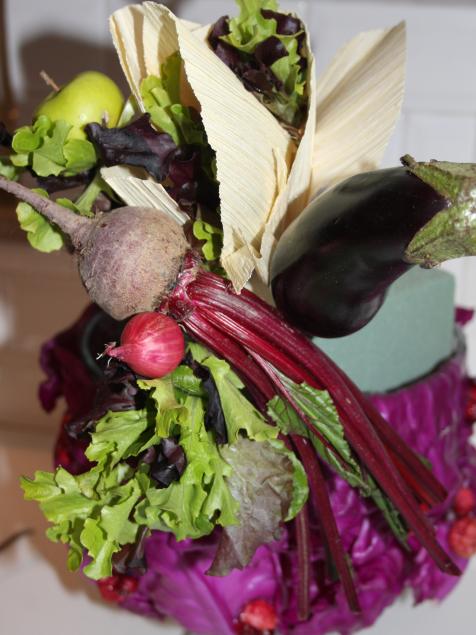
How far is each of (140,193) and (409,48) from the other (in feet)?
1.63

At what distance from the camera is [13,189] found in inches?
20.4

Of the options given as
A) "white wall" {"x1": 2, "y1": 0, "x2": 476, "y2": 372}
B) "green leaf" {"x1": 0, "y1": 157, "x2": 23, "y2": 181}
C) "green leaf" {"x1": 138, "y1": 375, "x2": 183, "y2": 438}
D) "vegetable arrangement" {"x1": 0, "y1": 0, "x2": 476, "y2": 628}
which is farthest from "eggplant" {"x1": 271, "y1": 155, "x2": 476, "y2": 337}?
"white wall" {"x1": 2, "y1": 0, "x2": 476, "y2": 372}

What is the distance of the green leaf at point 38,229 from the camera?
56 centimetres

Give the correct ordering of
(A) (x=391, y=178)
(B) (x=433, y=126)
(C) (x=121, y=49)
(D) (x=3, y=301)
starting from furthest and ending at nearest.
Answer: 1. (D) (x=3, y=301)
2. (B) (x=433, y=126)
3. (C) (x=121, y=49)
4. (A) (x=391, y=178)

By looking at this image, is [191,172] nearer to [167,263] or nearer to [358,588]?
[167,263]

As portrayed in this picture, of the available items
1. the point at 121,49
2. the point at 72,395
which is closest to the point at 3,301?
the point at 72,395

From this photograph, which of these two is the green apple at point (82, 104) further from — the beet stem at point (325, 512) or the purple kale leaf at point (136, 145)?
the beet stem at point (325, 512)

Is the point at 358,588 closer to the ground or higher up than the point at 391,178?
closer to the ground

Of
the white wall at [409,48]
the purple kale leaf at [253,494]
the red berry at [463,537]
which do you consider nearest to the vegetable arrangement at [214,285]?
the purple kale leaf at [253,494]

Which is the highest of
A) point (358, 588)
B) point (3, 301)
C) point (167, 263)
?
point (167, 263)

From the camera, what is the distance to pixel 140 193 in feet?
1.79

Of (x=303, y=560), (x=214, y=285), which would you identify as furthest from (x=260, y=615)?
(x=214, y=285)

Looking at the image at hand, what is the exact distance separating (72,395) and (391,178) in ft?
1.15

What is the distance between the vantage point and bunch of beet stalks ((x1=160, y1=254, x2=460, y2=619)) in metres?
0.51
